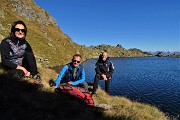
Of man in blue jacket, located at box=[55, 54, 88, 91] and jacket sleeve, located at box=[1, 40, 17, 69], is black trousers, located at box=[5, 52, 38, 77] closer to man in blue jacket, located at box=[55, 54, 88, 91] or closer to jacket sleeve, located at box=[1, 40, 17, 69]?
jacket sleeve, located at box=[1, 40, 17, 69]

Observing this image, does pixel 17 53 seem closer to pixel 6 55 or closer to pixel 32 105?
pixel 6 55

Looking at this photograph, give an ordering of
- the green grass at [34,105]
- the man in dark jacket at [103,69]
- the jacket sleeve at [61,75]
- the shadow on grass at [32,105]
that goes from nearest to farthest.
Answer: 1. the shadow on grass at [32,105]
2. the green grass at [34,105]
3. the jacket sleeve at [61,75]
4. the man in dark jacket at [103,69]

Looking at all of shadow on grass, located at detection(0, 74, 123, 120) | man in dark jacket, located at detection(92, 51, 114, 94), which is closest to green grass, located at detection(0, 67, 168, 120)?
shadow on grass, located at detection(0, 74, 123, 120)

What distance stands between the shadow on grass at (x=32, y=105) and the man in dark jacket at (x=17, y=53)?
125 centimetres

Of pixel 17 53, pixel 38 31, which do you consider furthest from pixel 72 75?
pixel 38 31

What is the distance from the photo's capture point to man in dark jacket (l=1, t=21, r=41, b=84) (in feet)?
43.5

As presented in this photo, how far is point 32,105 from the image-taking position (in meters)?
9.66

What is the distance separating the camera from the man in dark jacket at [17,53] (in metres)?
13.3

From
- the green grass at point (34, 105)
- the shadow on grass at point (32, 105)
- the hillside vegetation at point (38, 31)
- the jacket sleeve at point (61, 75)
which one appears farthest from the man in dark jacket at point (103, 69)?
the hillside vegetation at point (38, 31)

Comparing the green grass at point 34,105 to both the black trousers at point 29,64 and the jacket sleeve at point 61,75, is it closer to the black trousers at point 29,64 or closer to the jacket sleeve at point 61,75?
the black trousers at point 29,64

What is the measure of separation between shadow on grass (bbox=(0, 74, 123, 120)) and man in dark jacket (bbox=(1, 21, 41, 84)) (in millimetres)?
1252

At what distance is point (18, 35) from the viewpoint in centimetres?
1338

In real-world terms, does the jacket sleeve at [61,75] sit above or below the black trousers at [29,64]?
below

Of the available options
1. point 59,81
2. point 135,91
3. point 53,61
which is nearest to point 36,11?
point 53,61
